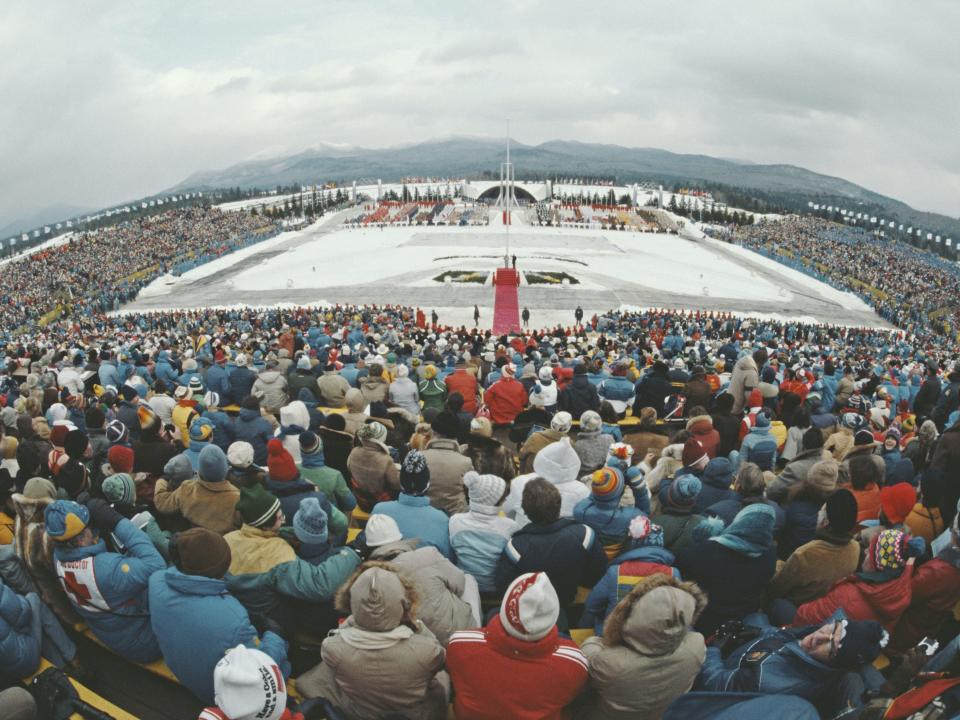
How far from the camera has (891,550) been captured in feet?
11.2

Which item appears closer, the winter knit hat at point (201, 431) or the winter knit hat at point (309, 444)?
the winter knit hat at point (309, 444)

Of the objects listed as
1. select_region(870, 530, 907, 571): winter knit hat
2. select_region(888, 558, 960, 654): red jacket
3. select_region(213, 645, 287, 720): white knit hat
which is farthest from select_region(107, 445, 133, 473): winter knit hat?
select_region(888, 558, 960, 654): red jacket

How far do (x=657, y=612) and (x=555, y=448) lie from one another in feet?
7.35

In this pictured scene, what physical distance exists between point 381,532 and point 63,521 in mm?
1831

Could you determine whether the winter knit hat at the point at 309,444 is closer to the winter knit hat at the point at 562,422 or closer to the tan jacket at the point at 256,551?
the tan jacket at the point at 256,551

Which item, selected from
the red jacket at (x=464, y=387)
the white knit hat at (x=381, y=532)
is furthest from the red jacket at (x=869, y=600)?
the red jacket at (x=464, y=387)

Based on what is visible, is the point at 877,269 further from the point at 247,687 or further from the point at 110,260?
the point at 110,260

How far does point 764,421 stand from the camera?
22.0 ft

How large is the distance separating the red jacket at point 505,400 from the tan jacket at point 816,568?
5.27 metres

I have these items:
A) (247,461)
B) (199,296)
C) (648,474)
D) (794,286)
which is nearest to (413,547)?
(247,461)

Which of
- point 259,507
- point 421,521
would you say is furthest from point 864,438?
point 259,507

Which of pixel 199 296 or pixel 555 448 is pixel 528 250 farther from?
pixel 555 448

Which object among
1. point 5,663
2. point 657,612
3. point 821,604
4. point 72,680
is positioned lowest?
point 72,680

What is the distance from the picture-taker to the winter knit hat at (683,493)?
435cm
